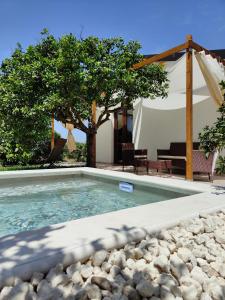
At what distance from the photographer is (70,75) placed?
26.1 ft

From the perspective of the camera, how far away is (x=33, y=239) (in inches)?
97.0

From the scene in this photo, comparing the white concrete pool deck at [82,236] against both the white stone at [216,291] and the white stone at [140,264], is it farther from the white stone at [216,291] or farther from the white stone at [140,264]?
the white stone at [216,291]

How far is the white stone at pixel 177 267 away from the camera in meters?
2.16

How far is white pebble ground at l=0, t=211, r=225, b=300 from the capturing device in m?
1.83

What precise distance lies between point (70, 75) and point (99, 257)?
663 cm

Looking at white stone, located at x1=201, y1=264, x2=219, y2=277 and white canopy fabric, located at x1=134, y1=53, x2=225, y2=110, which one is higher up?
white canopy fabric, located at x1=134, y1=53, x2=225, y2=110

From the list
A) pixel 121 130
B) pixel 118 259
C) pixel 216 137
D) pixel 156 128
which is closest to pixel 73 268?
pixel 118 259

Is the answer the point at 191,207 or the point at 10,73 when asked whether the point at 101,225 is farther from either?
the point at 10,73

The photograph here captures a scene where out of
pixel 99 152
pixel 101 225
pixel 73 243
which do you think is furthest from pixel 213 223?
pixel 99 152

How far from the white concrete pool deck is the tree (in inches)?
214

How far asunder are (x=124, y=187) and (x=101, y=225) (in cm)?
369

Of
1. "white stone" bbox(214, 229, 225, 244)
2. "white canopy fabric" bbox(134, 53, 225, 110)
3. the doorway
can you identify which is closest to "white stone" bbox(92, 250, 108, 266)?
"white stone" bbox(214, 229, 225, 244)

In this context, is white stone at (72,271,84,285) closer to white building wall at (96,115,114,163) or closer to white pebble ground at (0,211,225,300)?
white pebble ground at (0,211,225,300)

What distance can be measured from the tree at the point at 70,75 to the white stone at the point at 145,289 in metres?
6.90
